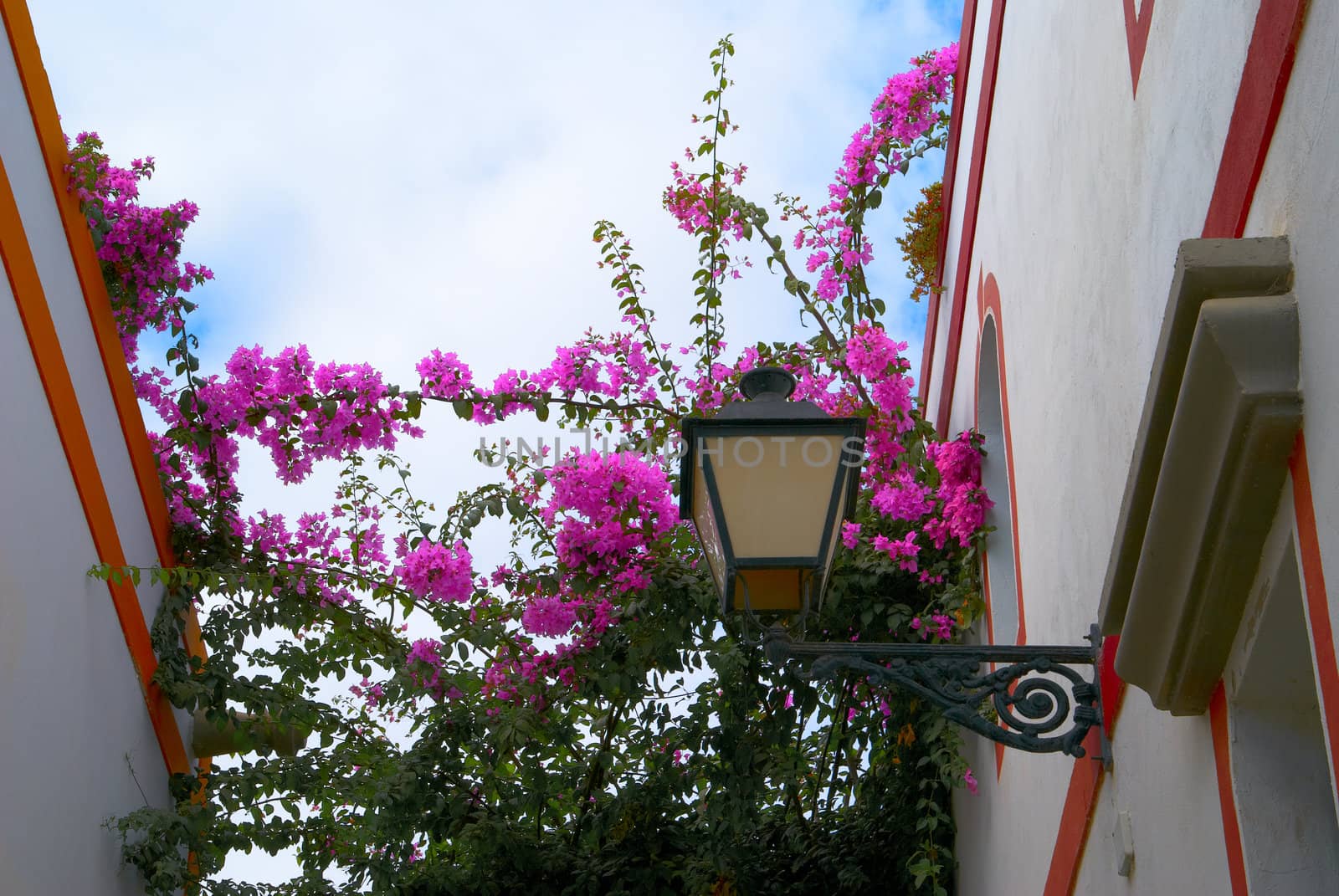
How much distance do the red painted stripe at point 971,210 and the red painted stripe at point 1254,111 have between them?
2.99 m

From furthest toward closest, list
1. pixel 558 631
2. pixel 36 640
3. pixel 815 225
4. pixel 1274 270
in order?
pixel 815 225, pixel 558 631, pixel 36 640, pixel 1274 270

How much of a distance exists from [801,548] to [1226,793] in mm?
1165

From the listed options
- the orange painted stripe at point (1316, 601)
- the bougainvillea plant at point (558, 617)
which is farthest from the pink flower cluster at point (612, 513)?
the orange painted stripe at point (1316, 601)

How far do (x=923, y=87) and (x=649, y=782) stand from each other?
3.46 m

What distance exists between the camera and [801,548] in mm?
3369

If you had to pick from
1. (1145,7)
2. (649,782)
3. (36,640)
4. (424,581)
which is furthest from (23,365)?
(1145,7)

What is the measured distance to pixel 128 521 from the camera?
627 cm

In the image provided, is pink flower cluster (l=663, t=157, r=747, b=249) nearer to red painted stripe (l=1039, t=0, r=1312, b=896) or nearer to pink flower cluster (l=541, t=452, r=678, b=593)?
pink flower cluster (l=541, t=452, r=678, b=593)

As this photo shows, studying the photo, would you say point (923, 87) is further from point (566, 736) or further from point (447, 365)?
point (566, 736)

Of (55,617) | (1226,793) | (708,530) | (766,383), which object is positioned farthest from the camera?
(55,617)

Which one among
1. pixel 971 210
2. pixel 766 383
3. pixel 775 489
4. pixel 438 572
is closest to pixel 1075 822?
pixel 775 489

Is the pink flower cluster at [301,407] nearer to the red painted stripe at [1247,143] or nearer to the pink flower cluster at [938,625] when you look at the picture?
the pink flower cluster at [938,625]

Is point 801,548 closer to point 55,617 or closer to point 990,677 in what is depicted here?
point 990,677

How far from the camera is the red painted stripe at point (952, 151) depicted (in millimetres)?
6251
